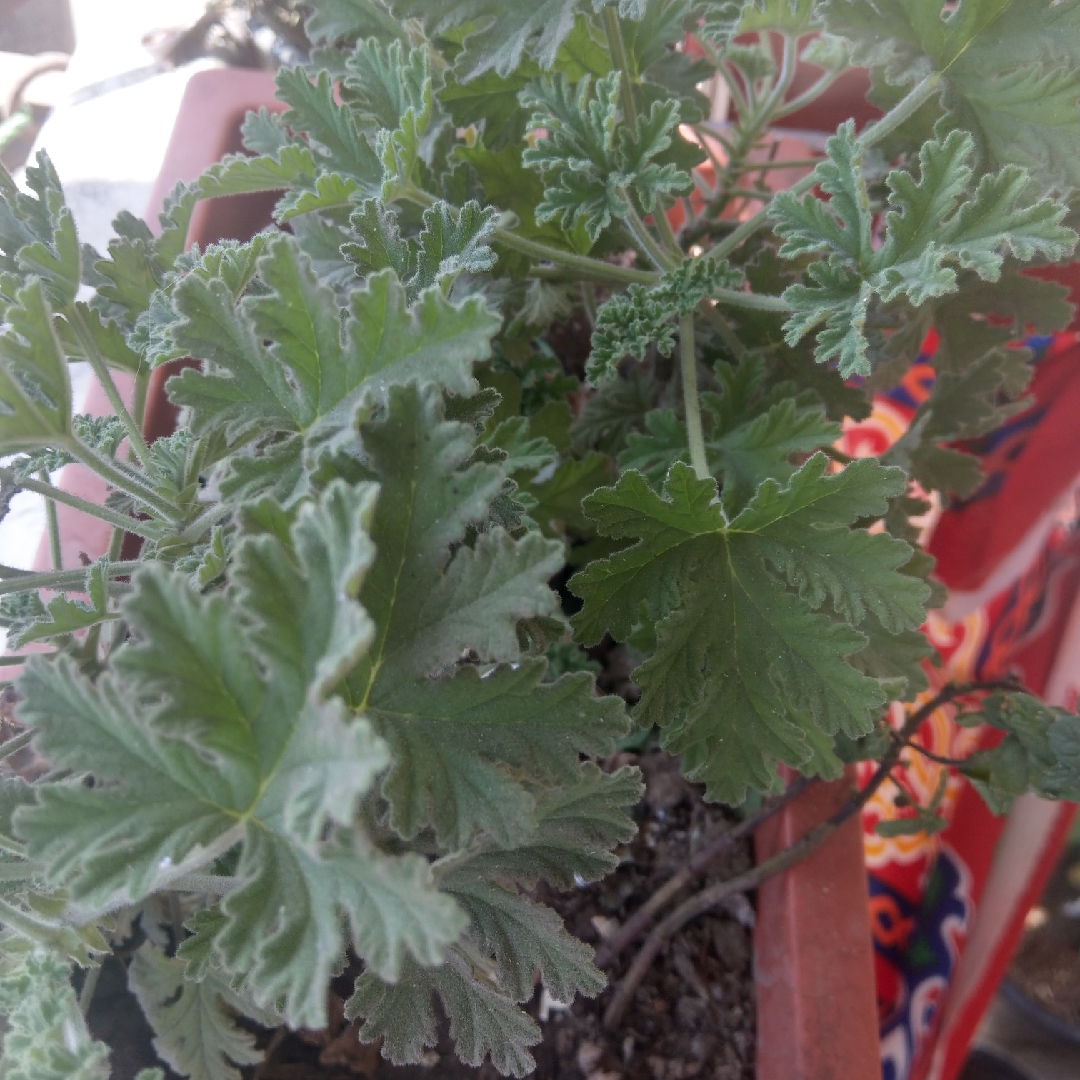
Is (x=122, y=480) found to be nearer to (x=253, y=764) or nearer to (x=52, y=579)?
(x=52, y=579)

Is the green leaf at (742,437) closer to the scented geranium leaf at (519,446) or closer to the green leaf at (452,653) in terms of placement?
the scented geranium leaf at (519,446)

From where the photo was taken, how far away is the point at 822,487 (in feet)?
2.39

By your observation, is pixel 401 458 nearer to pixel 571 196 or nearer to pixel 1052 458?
pixel 571 196

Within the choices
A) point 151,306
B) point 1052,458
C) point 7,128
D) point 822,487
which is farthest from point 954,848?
point 7,128

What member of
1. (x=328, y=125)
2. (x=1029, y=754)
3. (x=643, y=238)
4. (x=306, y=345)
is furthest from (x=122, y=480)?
(x=1029, y=754)

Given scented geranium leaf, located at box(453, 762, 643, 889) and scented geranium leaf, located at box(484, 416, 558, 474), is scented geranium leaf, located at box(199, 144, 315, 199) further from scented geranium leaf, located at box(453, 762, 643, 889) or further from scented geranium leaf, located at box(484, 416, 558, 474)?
scented geranium leaf, located at box(453, 762, 643, 889)

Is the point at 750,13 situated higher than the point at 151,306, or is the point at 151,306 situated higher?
the point at 750,13

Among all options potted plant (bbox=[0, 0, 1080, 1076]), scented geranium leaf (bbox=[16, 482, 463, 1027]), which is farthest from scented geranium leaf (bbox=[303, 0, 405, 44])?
scented geranium leaf (bbox=[16, 482, 463, 1027])

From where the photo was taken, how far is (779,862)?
1070mm

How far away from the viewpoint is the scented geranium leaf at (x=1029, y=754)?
34.6 inches

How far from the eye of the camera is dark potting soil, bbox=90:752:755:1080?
0.93 meters

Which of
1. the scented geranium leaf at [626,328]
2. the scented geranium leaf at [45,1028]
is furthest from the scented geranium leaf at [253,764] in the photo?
the scented geranium leaf at [626,328]

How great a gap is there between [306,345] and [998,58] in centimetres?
70

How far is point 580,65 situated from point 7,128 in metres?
1.26
